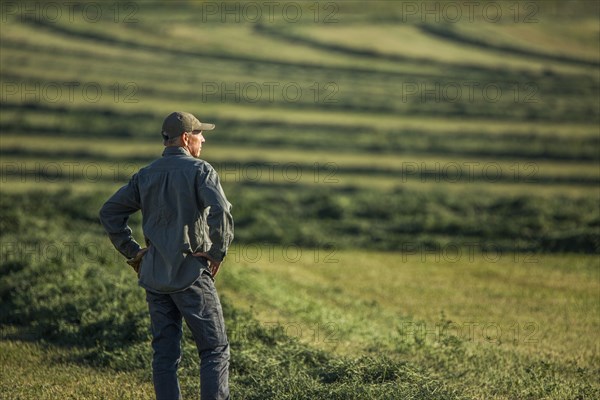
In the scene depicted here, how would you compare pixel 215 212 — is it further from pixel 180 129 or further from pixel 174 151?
pixel 180 129

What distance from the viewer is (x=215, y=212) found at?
642cm

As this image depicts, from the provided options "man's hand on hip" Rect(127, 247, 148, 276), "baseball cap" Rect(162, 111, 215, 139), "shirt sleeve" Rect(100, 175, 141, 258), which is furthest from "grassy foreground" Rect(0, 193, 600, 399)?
"baseball cap" Rect(162, 111, 215, 139)

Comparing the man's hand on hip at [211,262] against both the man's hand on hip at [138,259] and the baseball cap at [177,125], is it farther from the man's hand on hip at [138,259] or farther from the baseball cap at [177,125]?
the baseball cap at [177,125]

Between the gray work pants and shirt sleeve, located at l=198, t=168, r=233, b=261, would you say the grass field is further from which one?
shirt sleeve, located at l=198, t=168, r=233, b=261

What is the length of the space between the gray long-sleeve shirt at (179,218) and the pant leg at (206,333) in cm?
10

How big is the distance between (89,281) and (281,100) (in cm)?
3112

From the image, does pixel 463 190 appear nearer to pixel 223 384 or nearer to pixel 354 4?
pixel 223 384

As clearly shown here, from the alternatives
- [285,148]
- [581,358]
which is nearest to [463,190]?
[285,148]

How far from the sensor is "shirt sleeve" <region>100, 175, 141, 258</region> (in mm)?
6809

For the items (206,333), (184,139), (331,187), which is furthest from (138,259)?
(331,187)

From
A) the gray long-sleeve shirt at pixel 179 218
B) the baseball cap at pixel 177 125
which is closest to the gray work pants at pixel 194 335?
the gray long-sleeve shirt at pixel 179 218

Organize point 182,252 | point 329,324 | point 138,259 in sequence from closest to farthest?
point 182,252, point 138,259, point 329,324

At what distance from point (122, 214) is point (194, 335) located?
1.04m

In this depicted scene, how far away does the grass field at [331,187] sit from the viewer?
9.29 meters
